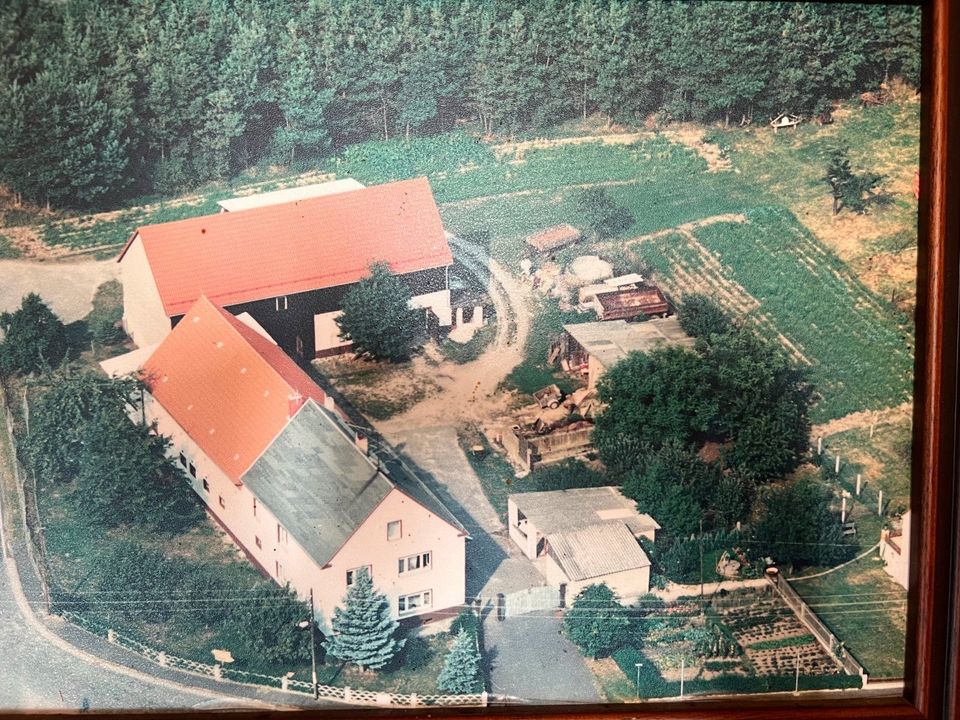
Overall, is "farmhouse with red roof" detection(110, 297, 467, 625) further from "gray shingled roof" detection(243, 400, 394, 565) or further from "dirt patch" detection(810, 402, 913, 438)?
"dirt patch" detection(810, 402, 913, 438)

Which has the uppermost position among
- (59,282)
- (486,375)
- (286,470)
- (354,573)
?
(59,282)

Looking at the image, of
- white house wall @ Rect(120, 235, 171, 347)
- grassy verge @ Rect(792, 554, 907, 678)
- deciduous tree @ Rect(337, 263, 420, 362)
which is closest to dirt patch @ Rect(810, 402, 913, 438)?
grassy verge @ Rect(792, 554, 907, 678)

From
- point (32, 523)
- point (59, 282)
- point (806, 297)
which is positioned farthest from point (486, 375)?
point (32, 523)

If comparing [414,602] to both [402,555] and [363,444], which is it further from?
[363,444]

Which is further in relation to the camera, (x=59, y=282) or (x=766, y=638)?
(x=766, y=638)

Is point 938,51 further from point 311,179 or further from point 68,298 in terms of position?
point 68,298

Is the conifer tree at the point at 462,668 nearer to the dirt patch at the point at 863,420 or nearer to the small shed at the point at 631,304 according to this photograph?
the small shed at the point at 631,304

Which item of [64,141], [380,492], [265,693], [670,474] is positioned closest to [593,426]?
[670,474]
